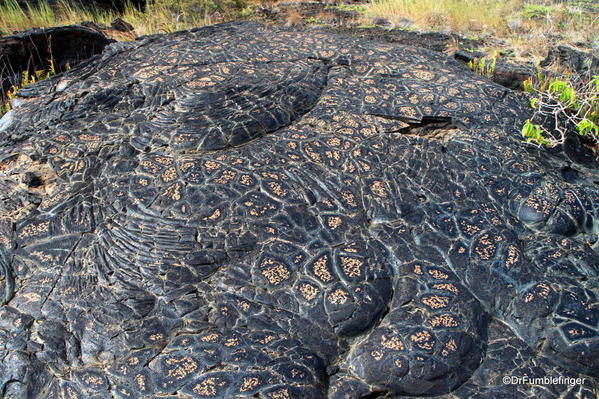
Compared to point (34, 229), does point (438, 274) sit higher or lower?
lower

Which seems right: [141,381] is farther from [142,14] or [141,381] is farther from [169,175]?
[142,14]

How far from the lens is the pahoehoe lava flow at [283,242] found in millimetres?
2262

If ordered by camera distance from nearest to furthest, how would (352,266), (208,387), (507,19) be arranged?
(208,387) < (352,266) < (507,19)

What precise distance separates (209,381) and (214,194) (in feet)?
3.12

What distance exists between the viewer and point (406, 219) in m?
2.83

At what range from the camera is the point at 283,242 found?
2.61 metres

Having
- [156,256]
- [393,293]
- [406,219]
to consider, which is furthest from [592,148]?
[156,256]

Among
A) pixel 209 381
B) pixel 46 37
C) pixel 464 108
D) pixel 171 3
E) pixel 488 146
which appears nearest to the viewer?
pixel 209 381

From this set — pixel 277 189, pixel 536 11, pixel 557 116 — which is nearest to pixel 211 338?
pixel 277 189

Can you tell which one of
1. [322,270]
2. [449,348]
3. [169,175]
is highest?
[169,175]

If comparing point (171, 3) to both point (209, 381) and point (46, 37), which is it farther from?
Result: point (209, 381)

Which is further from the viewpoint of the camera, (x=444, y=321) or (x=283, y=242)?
(x=283, y=242)

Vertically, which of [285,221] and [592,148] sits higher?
[285,221]

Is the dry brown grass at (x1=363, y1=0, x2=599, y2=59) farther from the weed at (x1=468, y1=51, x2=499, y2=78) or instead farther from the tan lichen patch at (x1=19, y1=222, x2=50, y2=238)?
the tan lichen patch at (x1=19, y1=222, x2=50, y2=238)
